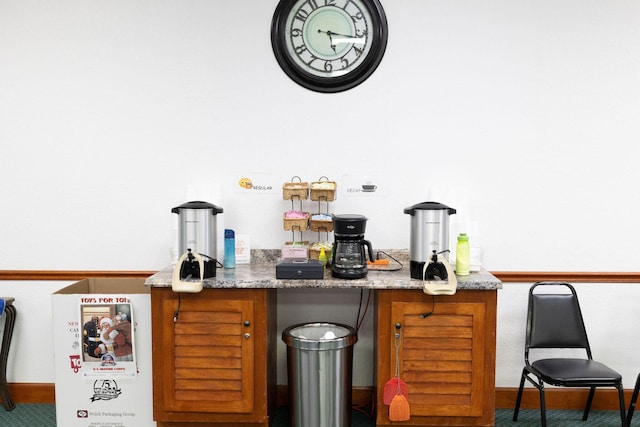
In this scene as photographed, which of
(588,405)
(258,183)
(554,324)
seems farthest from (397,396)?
(258,183)

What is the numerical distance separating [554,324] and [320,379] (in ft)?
4.57

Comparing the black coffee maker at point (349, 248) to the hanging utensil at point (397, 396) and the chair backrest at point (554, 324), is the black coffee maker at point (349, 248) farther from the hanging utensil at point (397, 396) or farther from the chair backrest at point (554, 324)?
the chair backrest at point (554, 324)

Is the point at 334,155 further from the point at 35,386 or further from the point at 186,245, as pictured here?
the point at 35,386

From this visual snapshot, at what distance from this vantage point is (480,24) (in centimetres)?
328

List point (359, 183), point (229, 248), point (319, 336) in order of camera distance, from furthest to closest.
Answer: point (359, 183), point (229, 248), point (319, 336)

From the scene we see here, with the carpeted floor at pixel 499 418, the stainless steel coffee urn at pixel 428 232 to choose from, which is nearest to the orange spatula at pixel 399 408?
the carpeted floor at pixel 499 418

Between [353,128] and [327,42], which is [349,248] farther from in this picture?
[327,42]

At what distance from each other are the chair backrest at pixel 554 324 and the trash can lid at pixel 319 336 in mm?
1036

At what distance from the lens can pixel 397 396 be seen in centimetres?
271

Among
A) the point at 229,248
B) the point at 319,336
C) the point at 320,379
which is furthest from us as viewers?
the point at 229,248

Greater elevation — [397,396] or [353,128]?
[353,128]

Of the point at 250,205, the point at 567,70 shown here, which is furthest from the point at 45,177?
the point at 567,70

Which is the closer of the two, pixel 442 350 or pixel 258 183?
pixel 442 350

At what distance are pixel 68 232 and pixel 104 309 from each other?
0.80 metres
